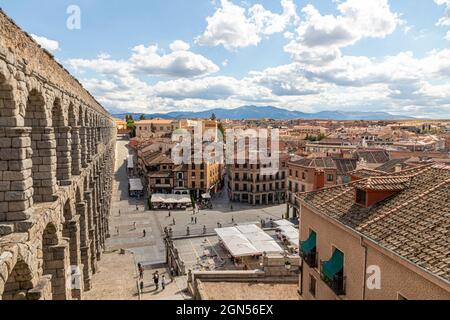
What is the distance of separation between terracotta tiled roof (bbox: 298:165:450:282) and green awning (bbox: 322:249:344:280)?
1.42 meters

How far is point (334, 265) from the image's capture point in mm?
14578

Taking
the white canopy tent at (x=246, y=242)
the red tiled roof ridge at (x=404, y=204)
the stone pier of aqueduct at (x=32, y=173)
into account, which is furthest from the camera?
the white canopy tent at (x=246, y=242)

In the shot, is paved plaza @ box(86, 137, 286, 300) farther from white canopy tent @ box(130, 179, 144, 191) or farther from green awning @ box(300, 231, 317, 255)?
green awning @ box(300, 231, 317, 255)

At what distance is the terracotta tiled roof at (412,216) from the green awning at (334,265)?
1.42 meters

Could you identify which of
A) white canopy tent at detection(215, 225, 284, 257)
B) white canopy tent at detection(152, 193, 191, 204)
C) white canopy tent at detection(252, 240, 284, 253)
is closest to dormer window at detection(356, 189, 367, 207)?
white canopy tent at detection(215, 225, 284, 257)

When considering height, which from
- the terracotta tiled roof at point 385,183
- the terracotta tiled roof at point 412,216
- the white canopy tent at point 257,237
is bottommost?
the white canopy tent at point 257,237

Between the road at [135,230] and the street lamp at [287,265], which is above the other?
the street lamp at [287,265]

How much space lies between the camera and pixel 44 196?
1543cm

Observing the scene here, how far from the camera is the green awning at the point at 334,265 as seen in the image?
1434 centimetres

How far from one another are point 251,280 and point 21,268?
1207 cm

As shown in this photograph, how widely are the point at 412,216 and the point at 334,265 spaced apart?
3.70m

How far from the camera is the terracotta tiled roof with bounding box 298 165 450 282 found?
10.4 meters

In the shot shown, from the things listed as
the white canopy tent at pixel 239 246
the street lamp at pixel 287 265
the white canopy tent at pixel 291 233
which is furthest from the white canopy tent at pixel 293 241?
the street lamp at pixel 287 265

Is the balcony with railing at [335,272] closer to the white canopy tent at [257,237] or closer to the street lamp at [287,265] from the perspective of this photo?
the street lamp at [287,265]
